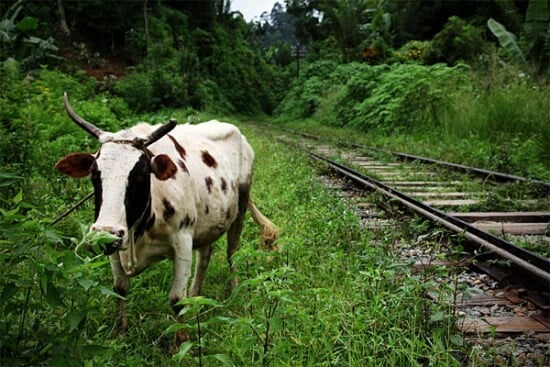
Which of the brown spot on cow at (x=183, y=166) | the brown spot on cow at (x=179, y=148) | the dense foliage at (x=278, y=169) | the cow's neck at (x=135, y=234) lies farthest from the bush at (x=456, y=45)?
the cow's neck at (x=135, y=234)

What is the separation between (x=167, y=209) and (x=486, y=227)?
3537 mm

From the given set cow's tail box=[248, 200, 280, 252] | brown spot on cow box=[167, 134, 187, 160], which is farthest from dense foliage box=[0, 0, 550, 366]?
brown spot on cow box=[167, 134, 187, 160]

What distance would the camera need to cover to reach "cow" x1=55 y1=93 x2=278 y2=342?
114 inches

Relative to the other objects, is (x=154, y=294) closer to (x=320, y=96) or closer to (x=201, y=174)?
(x=201, y=174)

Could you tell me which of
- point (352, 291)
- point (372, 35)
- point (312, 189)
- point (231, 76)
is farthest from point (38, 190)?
point (231, 76)

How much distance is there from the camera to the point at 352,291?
3494mm

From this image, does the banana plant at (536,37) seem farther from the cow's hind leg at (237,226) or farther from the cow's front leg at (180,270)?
the cow's front leg at (180,270)

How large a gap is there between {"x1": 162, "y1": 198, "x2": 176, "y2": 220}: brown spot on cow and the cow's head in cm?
21

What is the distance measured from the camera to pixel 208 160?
163 inches

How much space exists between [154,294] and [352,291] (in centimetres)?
166

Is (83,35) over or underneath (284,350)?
over

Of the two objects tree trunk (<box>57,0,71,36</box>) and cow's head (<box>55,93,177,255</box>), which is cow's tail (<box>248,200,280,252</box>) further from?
tree trunk (<box>57,0,71,36</box>)

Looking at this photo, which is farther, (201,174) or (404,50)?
(404,50)

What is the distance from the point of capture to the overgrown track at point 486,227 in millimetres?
3242
